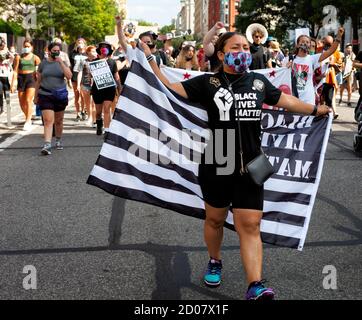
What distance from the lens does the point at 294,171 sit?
446 centimetres

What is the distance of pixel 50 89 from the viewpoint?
9.99 metres

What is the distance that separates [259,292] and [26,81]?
35.5 ft

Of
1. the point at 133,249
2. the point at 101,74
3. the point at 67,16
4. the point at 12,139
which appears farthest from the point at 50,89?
the point at 67,16

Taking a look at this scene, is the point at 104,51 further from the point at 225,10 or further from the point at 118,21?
the point at 225,10

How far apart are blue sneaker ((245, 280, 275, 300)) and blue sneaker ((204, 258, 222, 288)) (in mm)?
519

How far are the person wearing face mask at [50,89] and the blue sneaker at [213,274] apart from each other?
6228mm

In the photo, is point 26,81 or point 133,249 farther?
point 26,81

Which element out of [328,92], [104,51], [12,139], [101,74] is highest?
[104,51]

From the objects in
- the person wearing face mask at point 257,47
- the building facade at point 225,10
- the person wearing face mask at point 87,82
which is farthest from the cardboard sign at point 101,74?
the building facade at point 225,10

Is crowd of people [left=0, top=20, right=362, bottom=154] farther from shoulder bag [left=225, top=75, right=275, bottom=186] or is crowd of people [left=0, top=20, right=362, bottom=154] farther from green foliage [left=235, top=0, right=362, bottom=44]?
green foliage [left=235, top=0, right=362, bottom=44]

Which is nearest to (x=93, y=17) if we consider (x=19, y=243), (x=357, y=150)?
(x=357, y=150)

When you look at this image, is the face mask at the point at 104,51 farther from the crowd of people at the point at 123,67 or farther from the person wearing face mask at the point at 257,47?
the person wearing face mask at the point at 257,47

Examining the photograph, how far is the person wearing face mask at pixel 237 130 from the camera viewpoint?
377 cm
